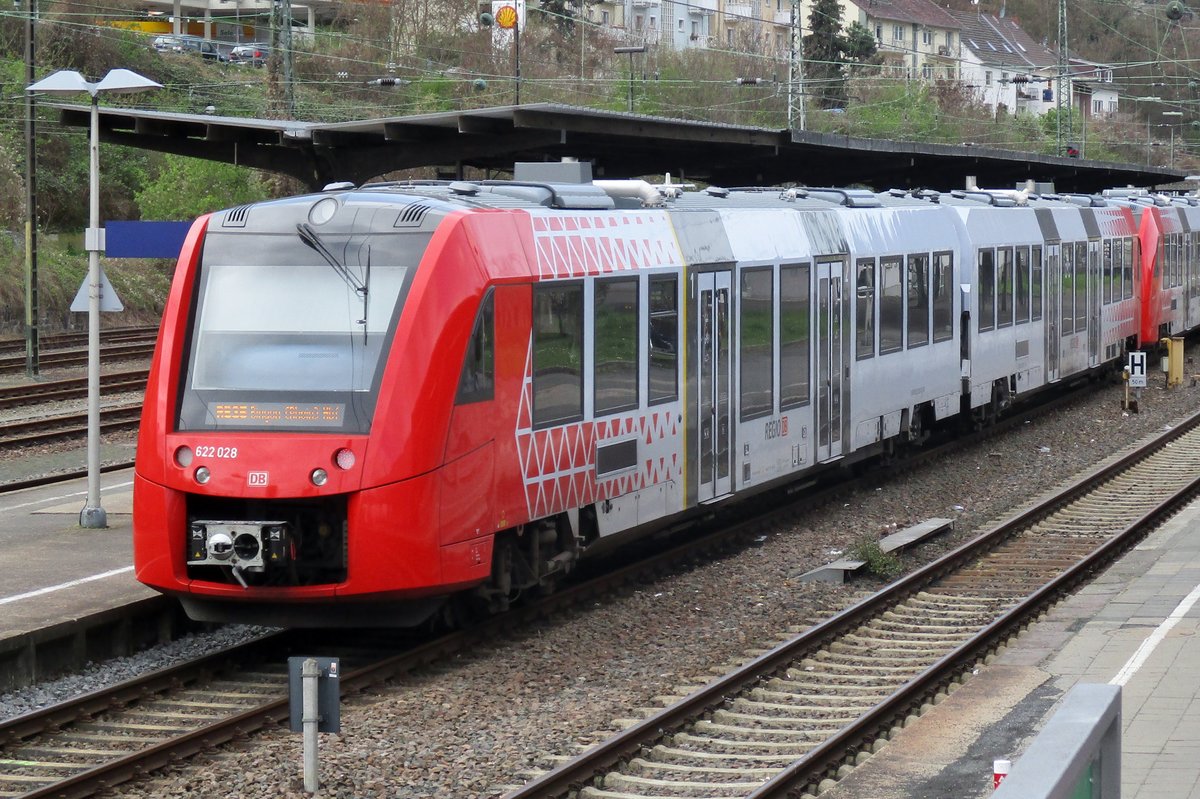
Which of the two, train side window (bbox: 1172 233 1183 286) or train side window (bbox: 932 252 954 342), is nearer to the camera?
train side window (bbox: 932 252 954 342)

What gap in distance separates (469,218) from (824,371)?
260 inches

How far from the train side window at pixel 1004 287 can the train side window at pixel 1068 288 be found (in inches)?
123

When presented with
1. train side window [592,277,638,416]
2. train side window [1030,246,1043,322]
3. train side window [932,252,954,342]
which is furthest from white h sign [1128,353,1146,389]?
train side window [592,277,638,416]

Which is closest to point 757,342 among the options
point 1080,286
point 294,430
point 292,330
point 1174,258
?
point 292,330

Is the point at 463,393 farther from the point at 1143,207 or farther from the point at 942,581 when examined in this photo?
the point at 1143,207

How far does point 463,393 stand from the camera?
10.3m

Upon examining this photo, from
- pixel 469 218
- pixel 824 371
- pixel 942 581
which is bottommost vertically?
pixel 942 581

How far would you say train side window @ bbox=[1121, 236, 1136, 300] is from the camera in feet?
99.7

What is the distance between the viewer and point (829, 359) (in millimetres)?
16453

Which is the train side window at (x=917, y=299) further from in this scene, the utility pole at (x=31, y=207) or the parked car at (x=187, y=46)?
the parked car at (x=187, y=46)

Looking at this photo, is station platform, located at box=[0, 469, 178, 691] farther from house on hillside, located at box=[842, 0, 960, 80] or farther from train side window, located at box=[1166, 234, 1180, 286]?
house on hillside, located at box=[842, 0, 960, 80]

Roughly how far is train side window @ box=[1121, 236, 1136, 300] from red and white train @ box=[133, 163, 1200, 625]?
16049 mm

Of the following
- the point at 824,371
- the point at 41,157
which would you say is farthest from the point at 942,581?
the point at 41,157

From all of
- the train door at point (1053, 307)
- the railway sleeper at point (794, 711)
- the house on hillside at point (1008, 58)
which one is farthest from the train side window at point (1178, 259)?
the house on hillside at point (1008, 58)
